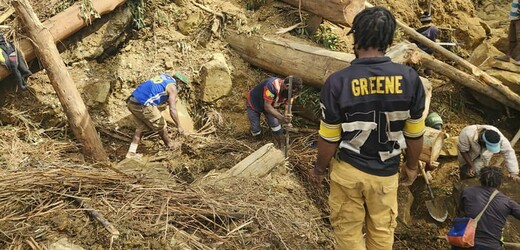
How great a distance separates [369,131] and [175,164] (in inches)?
137

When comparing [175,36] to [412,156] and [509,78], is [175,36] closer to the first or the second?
[412,156]

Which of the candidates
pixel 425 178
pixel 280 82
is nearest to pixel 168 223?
pixel 280 82

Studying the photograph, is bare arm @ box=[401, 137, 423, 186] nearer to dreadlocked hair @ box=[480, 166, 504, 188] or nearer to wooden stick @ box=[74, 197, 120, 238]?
dreadlocked hair @ box=[480, 166, 504, 188]

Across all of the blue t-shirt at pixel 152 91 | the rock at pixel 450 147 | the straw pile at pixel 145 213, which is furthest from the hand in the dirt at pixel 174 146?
the rock at pixel 450 147

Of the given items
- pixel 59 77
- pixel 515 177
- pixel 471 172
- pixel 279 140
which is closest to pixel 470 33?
pixel 471 172

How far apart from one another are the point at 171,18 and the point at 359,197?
17.8ft

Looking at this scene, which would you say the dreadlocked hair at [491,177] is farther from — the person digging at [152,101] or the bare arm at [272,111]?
the person digging at [152,101]

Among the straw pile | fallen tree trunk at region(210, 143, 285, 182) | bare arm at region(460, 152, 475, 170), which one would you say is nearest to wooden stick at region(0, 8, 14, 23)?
the straw pile

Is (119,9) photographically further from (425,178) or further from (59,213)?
(425,178)

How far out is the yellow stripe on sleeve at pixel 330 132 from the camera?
112 inches

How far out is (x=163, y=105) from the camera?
618cm

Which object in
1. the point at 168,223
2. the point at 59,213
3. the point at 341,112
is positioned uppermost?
the point at 341,112

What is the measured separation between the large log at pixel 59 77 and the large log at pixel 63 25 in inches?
9.8

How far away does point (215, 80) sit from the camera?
686 centimetres
